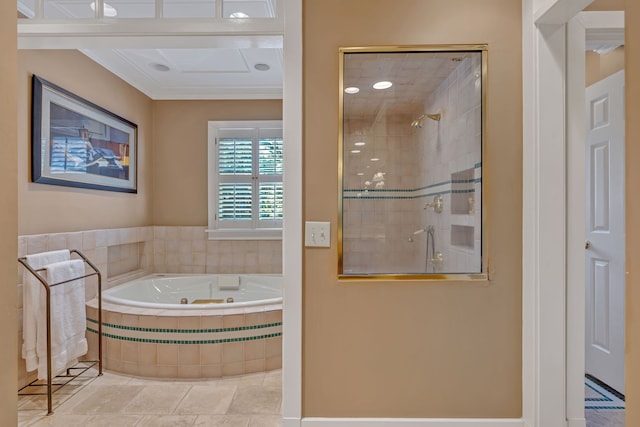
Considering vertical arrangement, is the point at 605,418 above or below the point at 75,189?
below

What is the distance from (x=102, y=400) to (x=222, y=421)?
2.74 feet

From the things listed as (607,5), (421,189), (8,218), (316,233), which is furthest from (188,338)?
(607,5)

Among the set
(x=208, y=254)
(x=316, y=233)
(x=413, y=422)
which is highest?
(x=316, y=233)

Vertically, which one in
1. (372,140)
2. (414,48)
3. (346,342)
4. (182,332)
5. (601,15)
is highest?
(601,15)

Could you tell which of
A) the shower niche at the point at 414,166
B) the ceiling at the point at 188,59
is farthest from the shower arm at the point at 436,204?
the ceiling at the point at 188,59

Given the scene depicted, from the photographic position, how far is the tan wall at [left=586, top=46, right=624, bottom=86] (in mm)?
2341

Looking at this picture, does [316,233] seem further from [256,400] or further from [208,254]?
[208,254]

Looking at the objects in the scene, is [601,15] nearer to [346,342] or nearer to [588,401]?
[346,342]

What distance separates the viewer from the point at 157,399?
2316mm

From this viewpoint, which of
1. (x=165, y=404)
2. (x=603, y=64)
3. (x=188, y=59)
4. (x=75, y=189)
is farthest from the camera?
(x=188, y=59)

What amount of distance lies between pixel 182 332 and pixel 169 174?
219cm

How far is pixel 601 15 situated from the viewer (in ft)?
5.86

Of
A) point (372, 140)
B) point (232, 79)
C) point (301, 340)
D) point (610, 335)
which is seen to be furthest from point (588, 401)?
point (232, 79)

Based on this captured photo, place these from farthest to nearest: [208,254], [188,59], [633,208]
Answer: [208,254], [188,59], [633,208]
